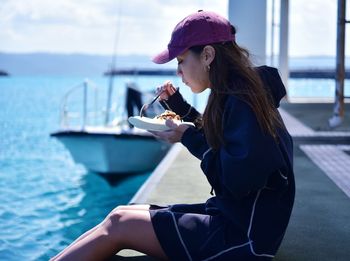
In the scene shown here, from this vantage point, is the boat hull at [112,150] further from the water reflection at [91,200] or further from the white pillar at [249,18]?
the white pillar at [249,18]

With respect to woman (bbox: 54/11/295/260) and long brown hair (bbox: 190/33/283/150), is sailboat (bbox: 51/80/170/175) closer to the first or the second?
woman (bbox: 54/11/295/260)

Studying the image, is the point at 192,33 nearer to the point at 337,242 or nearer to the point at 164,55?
the point at 164,55

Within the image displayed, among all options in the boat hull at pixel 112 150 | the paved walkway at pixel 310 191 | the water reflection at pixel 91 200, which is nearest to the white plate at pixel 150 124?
the paved walkway at pixel 310 191

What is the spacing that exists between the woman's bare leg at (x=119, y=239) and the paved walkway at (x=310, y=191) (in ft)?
1.44

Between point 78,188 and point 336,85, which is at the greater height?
point 336,85

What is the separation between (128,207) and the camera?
311cm

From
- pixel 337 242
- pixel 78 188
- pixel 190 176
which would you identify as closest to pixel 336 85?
pixel 190 176

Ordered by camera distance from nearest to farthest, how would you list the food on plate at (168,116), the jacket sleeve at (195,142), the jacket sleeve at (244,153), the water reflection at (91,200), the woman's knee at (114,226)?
the jacket sleeve at (244,153) → the jacket sleeve at (195,142) → the woman's knee at (114,226) → the food on plate at (168,116) → the water reflection at (91,200)

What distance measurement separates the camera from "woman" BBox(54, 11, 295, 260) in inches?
104

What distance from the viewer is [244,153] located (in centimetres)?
260

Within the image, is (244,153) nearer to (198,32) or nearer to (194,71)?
(194,71)

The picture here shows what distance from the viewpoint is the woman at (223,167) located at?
264 centimetres

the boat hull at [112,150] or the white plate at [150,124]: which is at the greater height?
the white plate at [150,124]

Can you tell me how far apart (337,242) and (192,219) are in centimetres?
129
